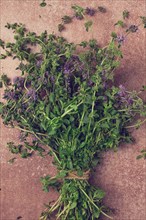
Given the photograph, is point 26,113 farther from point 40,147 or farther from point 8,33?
point 8,33

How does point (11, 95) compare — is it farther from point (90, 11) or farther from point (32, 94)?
point (90, 11)

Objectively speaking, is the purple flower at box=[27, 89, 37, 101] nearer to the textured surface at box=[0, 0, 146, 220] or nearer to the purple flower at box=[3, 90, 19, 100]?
the purple flower at box=[3, 90, 19, 100]

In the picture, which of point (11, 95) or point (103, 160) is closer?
point (11, 95)

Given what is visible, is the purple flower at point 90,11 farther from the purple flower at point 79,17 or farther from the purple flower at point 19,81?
the purple flower at point 19,81

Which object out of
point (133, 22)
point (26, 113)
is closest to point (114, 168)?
point (26, 113)

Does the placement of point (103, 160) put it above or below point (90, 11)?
below

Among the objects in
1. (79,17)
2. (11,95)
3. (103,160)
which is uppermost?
(79,17)

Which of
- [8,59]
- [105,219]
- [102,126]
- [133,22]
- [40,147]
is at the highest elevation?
[133,22]

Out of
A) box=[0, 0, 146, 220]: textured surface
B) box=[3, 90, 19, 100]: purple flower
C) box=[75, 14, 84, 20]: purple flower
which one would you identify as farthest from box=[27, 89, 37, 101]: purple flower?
box=[75, 14, 84, 20]: purple flower

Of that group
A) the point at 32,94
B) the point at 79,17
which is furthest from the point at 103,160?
the point at 79,17
